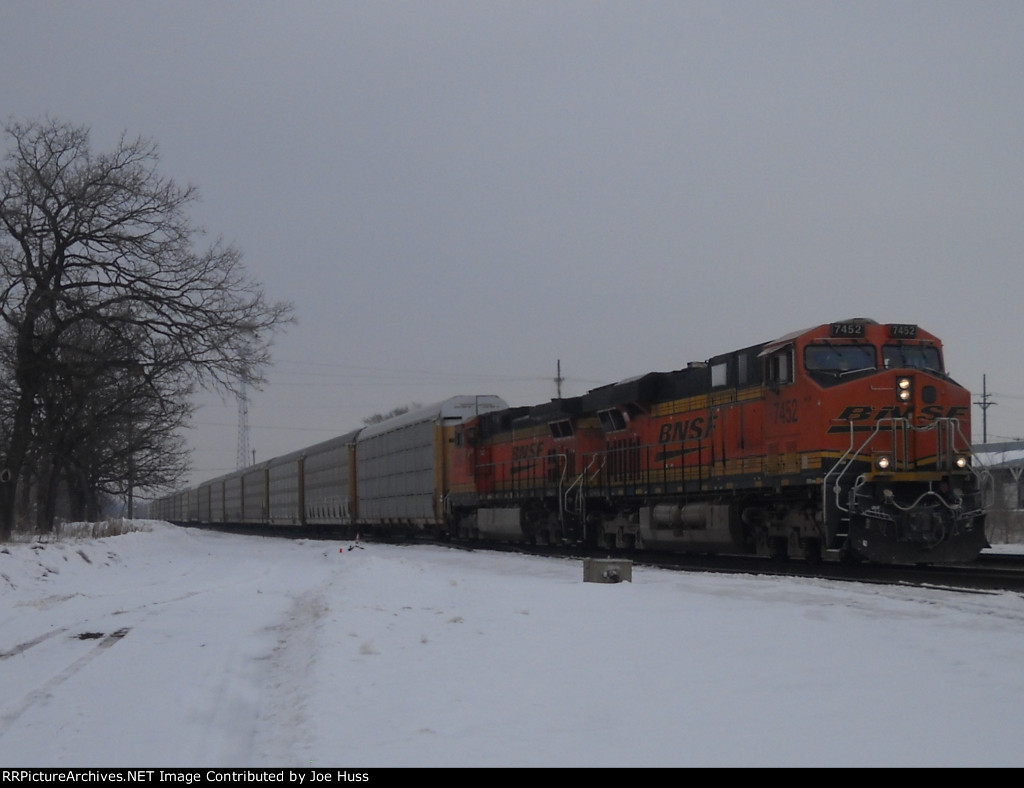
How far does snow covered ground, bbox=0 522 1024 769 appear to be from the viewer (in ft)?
17.8

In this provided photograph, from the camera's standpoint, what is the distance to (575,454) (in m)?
23.8

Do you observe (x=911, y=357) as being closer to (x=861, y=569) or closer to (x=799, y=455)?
(x=799, y=455)

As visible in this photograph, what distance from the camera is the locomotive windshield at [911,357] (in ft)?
50.9

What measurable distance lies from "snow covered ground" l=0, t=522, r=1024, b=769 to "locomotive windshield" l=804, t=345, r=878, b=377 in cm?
375

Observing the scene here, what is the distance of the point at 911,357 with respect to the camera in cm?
1562

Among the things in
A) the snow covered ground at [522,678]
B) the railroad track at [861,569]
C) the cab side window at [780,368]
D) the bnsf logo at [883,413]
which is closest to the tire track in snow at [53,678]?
the snow covered ground at [522,678]

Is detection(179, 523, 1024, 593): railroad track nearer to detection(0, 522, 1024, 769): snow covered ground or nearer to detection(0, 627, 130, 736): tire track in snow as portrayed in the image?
detection(0, 522, 1024, 769): snow covered ground

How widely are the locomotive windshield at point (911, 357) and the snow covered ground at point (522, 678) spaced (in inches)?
165

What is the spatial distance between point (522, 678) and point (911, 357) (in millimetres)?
10478

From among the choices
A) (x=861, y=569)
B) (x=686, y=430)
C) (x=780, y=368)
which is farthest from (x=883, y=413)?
(x=686, y=430)

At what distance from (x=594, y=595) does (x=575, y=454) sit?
1173cm

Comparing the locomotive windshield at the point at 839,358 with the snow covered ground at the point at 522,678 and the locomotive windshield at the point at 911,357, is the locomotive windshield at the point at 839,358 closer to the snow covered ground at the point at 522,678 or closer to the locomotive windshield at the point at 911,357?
the locomotive windshield at the point at 911,357

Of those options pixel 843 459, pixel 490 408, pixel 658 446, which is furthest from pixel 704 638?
pixel 490 408

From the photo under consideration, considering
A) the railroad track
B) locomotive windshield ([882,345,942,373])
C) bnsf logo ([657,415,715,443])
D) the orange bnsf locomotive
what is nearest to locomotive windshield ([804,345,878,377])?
the orange bnsf locomotive
